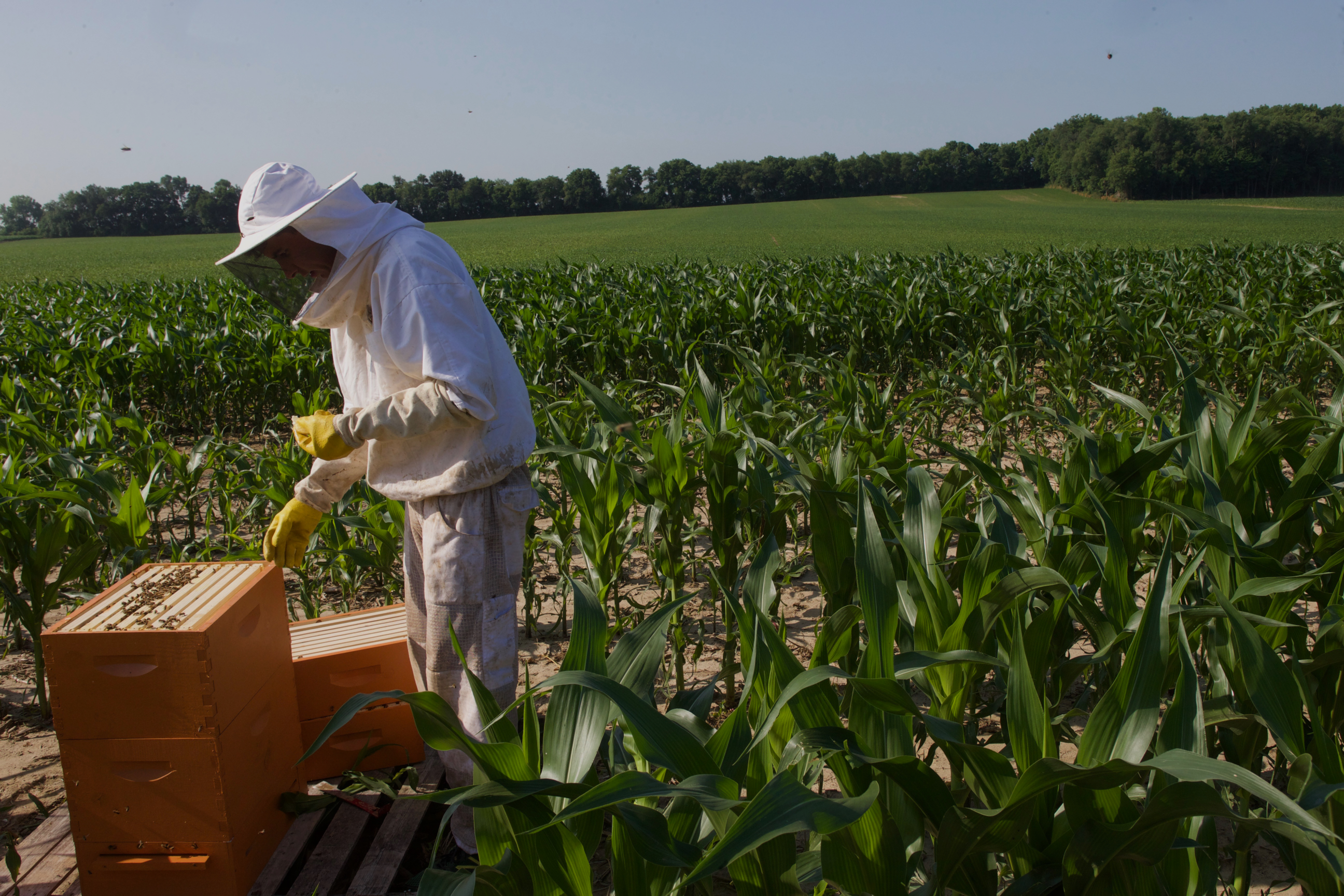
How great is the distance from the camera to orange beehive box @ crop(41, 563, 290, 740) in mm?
1661

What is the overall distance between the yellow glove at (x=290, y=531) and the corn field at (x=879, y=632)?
2.26ft

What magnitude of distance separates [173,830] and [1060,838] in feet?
5.85

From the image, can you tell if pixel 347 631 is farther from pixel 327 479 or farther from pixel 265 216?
pixel 265 216

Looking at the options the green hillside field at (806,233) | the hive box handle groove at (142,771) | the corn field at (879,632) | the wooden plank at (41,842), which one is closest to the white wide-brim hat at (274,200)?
the corn field at (879,632)

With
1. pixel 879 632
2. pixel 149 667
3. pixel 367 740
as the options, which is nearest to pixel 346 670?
pixel 367 740

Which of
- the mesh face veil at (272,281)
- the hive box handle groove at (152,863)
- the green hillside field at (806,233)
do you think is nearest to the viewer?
→ the hive box handle groove at (152,863)

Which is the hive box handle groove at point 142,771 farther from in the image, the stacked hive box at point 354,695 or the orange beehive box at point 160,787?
the stacked hive box at point 354,695

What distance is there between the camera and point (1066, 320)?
705 centimetres

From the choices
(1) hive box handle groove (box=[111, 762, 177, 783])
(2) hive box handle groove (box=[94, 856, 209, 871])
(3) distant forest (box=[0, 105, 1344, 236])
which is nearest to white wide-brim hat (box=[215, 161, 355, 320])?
(1) hive box handle groove (box=[111, 762, 177, 783])

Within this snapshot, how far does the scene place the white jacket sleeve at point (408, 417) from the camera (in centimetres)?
187

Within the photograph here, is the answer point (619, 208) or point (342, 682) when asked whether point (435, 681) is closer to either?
point (342, 682)

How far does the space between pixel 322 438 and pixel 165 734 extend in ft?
2.47

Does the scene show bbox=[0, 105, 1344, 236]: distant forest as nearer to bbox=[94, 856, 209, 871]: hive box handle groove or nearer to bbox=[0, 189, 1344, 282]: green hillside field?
bbox=[0, 189, 1344, 282]: green hillside field

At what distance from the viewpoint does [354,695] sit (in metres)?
2.32
